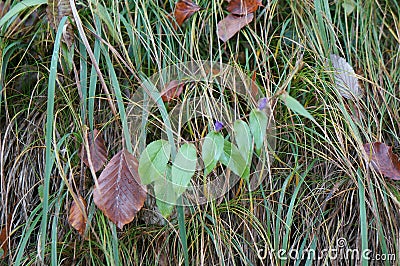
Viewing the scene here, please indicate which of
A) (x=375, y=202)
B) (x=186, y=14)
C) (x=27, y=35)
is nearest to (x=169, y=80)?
(x=186, y=14)

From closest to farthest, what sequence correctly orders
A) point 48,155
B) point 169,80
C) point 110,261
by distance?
point 48,155 → point 110,261 → point 169,80

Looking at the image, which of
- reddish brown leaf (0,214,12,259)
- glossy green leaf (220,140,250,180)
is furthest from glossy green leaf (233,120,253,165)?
reddish brown leaf (0,214,12,259)

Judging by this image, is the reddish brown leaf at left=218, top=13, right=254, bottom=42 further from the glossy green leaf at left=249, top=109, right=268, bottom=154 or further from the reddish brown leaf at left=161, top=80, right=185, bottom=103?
the glossy green leaf at left=249, top=109, right=268, bottom=154

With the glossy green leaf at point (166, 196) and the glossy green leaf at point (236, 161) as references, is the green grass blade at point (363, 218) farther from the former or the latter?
the glossy green leaf at point (166, 196)

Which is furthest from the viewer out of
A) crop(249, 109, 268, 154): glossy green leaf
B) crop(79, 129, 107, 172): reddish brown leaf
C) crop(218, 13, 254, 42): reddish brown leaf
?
crop(218, 13, 254, 42): reddish brown leaf

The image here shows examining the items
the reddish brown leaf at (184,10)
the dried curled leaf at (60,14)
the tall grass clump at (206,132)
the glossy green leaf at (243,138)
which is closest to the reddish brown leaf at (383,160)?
the tall grass clump at (206,132)

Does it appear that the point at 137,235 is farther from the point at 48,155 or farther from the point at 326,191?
the point at 326,191
